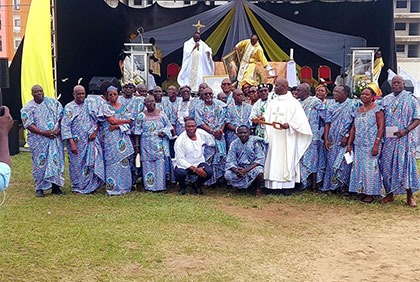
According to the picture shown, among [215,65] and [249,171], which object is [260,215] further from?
[215,65]

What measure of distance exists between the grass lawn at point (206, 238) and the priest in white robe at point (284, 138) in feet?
1.07

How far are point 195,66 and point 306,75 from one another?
3.53 m

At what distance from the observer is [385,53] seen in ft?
49.4

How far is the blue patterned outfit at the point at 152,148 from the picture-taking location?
791 centimetres

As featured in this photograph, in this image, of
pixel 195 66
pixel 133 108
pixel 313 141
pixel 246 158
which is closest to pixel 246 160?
pixel 246 158

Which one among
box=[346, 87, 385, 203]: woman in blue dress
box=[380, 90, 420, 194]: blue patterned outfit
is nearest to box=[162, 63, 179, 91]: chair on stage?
box=[346, 87, 385, 203]: woman in blue dress

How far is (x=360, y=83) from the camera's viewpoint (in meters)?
13.2

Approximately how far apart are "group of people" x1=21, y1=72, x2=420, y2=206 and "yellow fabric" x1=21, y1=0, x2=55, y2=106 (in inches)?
171

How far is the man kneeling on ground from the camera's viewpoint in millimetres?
7742

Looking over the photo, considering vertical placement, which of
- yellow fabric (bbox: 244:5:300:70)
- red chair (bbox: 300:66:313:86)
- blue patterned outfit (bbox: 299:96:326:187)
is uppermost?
yellow fabric (bbox: 244:5:300:70)

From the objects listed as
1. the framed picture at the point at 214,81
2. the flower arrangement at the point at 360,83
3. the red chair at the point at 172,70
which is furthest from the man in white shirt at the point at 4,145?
the red chair at the point at 172,70

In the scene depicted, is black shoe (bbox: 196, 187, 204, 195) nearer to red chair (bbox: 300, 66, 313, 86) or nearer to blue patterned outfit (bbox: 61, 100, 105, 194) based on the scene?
blue patterned outfit (bbox: 61, 100, 105, 194)

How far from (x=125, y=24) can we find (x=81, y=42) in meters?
1.55

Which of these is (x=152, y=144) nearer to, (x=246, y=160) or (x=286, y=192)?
(x=246, y=160)
